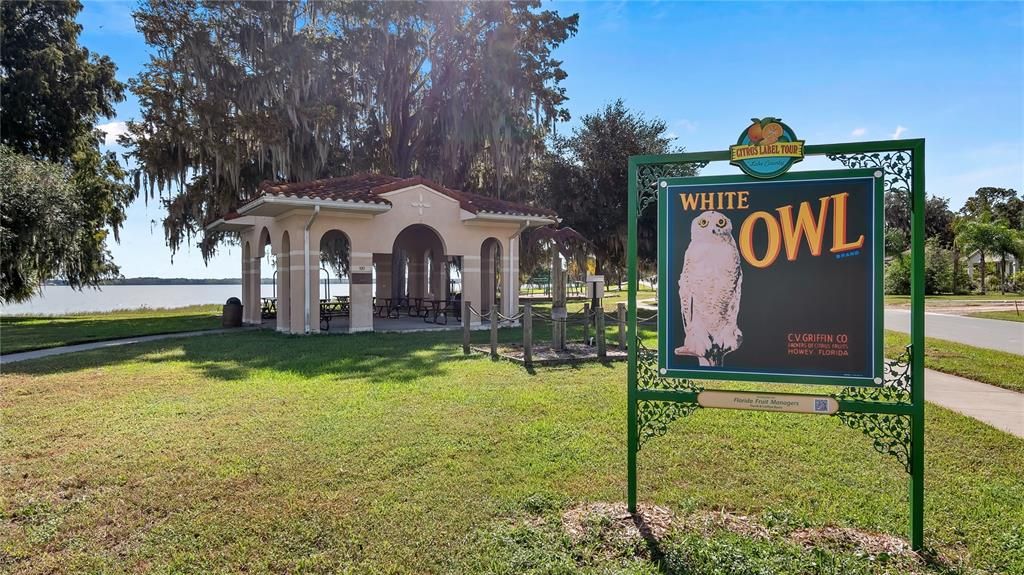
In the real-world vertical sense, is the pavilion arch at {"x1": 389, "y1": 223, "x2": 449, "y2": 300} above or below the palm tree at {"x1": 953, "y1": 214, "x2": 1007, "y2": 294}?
below

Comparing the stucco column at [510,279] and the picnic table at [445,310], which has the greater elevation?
the stucco column at [510,279]

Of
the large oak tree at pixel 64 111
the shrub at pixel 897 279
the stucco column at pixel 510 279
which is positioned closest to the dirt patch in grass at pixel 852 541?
the stucco column at pixel 510 279

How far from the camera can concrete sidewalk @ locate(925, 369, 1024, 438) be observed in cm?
718

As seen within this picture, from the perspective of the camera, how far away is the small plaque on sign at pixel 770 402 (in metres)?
3.99

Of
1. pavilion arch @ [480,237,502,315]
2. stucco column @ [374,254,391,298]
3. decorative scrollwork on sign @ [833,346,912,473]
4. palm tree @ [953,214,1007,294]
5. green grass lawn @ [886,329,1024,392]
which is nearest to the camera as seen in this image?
decorative scrollwork on sign @ [833,346,912,473]

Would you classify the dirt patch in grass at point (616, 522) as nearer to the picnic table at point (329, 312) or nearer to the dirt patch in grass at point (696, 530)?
the dirt patch in grass at point (696, 530)

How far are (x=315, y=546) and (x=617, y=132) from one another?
26164 millimetres

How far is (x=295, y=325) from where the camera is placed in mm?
16844

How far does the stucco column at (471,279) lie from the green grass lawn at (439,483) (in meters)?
9.99

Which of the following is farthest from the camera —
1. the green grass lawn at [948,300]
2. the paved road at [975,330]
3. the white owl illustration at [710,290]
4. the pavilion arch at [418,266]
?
the green grass lawn at [948,300]

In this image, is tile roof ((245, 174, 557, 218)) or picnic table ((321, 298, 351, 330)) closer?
tile roof ((245, 174, 557, 218))

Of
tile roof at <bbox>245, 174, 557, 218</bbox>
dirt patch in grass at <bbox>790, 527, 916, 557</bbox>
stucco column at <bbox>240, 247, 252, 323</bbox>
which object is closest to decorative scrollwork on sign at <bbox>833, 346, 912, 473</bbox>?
dirt patch in grass at <bbox>790, 527, 916, 557</bbox>

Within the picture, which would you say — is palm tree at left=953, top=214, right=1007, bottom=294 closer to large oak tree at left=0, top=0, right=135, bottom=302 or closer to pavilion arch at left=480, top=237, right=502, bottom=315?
pavilion arch at left=480, top=237, right=502, bottom=315

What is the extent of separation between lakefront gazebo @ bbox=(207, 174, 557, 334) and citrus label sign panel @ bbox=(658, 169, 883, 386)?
13.0 metres
